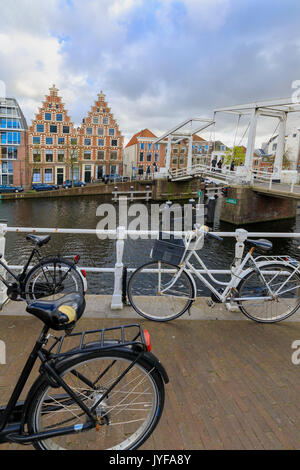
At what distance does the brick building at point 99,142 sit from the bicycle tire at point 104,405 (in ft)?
136

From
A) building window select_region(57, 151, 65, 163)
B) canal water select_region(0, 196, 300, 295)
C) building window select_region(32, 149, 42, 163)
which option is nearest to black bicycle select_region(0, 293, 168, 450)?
canal water select_region(0, 196, 300, 295)

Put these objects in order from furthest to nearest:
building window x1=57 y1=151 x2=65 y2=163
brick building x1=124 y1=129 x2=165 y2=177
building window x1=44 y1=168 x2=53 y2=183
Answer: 1. brick building x1=124 y1=129 x2=165 y2=177
2. building window x1=57 y1=151 x2=65 y2=163
3. building window x1=44 y1=168 x2=53 y2=183

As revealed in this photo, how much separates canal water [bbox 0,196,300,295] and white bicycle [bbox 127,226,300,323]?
623 centimetres

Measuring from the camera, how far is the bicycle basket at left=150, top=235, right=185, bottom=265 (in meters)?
3.34

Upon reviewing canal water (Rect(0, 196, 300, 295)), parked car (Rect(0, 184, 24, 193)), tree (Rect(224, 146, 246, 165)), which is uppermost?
tree (Rect(224, 146, 246, 165))

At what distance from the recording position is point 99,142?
4266 cm

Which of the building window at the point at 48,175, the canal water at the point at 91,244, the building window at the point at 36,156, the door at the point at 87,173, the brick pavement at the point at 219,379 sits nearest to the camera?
the brick pavement at the point at 219,379

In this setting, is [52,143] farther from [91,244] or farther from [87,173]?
[91,244]

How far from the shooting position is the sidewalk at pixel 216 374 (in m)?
1.94

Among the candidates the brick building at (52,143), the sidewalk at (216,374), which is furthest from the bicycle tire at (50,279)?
the brick building at (52,143)

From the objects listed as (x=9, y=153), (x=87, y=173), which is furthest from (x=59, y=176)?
(x=9, y=153)

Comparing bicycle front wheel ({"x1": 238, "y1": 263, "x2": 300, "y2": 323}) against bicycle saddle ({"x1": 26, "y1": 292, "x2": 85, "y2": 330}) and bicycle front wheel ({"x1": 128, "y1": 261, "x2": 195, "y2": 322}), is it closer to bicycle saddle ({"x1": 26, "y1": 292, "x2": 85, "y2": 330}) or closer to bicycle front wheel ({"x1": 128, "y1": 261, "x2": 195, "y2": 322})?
bicycle front wheel ({"x1": 128, "y1": 261, "x2": 195, "y2": 322})

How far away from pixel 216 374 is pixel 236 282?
1.19m

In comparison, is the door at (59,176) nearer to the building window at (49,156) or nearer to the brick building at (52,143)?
the brick building at (52,143)
